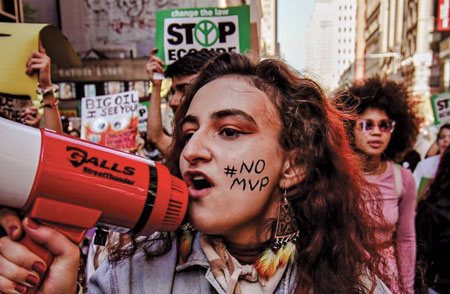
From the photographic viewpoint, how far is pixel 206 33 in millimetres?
3820

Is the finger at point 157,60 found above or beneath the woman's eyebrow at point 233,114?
above

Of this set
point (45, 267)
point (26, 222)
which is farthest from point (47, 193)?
point (45, 267)

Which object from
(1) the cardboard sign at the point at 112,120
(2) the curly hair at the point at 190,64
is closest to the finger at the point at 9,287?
(2) the curly hair at the point at 190,64

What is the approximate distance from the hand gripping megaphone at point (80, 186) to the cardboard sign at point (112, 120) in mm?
3470

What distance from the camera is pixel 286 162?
4.63ft

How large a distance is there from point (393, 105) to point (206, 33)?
2019 mm

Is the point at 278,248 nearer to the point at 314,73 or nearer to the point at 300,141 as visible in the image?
the point at 300,141

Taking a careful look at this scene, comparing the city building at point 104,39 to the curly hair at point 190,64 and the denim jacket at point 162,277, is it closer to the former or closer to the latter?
the curly hair at point 190,64

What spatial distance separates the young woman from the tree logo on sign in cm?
238

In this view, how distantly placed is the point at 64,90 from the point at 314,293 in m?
17.6

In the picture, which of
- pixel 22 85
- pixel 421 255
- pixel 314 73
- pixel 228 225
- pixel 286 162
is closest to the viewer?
pixel 228 225

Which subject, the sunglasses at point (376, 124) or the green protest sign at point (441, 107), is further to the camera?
the green protest sign at point (441, 107)

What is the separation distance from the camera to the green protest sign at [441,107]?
20.2 feet

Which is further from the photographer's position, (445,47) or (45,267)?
(445,47)
